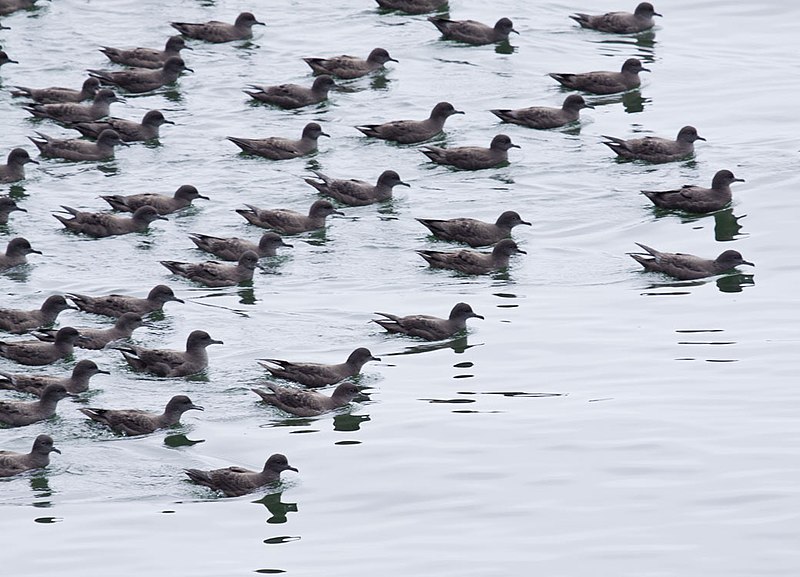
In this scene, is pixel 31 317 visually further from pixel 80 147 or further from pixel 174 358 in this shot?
pixel 80 147

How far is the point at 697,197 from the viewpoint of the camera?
28.4m

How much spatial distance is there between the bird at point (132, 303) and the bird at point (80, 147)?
6.91 metres

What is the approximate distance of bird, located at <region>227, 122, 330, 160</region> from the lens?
102 feet

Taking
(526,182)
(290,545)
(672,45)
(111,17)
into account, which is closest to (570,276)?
(526,182)

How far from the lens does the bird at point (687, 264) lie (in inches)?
998

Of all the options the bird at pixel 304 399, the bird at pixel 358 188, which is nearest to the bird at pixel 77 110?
the bird at pixel 358 188

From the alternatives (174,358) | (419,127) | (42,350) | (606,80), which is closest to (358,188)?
(419,127)

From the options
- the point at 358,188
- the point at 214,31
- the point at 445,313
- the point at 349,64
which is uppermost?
the point at 214,31

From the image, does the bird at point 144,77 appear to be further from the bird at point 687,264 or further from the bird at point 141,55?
the bird at point 687,264

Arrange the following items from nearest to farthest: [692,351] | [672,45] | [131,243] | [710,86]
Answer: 1. [692,351]
2. [131,243]
3. [710,86]
4. [672,45]

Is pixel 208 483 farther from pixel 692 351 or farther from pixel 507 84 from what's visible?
pixel 507 84

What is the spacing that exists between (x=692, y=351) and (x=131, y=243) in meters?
9.31

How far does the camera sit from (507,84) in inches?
1377

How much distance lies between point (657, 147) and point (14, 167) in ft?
35.1
